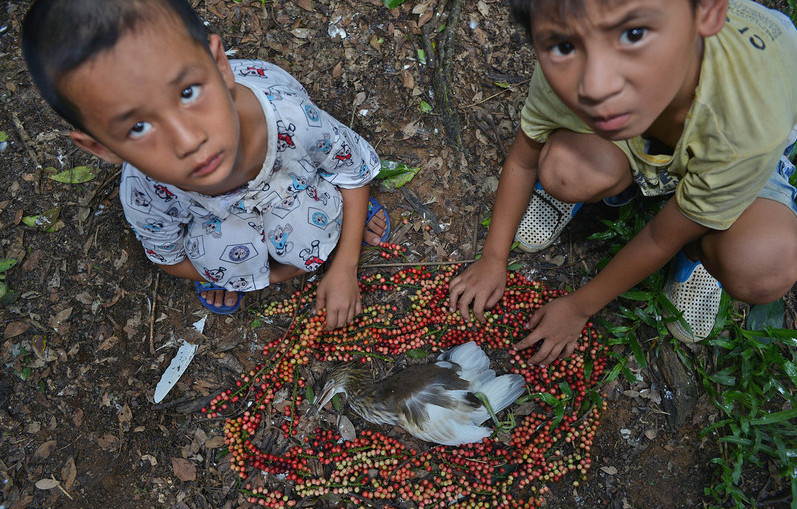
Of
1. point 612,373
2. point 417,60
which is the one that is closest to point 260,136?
point 417,60

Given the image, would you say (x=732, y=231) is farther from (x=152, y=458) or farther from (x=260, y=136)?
(x=152, y=458)

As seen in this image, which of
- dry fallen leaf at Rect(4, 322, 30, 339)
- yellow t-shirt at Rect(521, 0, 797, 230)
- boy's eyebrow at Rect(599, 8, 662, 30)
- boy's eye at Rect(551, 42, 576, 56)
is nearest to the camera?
boy's eyebrow at Rect(599, 8, 662, 30)

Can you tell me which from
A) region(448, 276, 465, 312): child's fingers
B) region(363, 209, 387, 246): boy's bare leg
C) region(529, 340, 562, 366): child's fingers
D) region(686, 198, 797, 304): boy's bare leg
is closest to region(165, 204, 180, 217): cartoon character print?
region(363, 209, 387, 246): boy's bare leg

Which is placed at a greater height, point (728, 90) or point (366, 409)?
point (728, 90)

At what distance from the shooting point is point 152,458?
2.97 meters

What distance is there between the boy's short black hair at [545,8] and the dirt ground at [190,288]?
1.62 m

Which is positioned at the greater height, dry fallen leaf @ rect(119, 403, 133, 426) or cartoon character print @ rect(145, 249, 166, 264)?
cartoon character print @ rect(145, 249, 166, 264)

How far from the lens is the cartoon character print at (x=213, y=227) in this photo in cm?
272

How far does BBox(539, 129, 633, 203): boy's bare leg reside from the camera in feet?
7.80

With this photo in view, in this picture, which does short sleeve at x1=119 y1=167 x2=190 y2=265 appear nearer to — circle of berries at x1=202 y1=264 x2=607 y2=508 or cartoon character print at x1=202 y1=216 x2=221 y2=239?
cartoon character print at x1=202 y1=216 x2=221 y2=239

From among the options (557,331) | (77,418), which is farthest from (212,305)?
(557,331)

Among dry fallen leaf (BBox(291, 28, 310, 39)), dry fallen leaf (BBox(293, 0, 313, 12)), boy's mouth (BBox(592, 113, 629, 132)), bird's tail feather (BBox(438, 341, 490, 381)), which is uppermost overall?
boy's mouth (BBox(592, 113, 629, 132))

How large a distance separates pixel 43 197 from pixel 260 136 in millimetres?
1764

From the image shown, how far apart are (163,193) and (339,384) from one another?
128 cm
